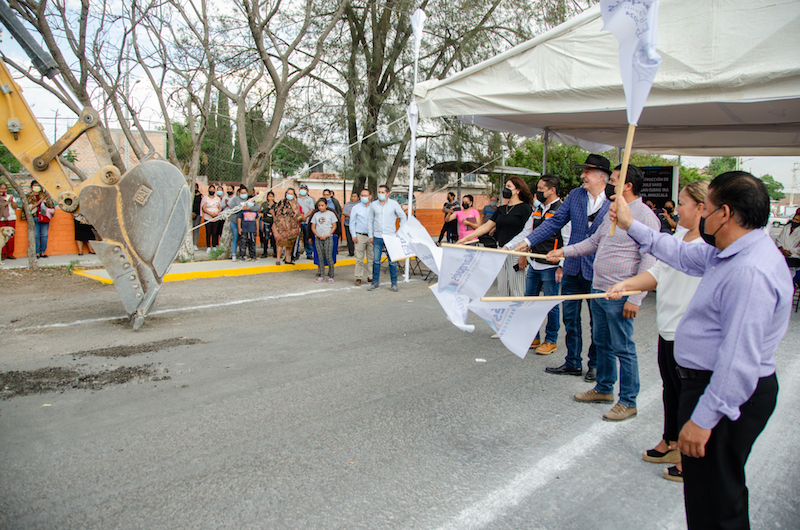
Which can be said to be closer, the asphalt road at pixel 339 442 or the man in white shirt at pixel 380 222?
the asphalt road at pixel 339 442

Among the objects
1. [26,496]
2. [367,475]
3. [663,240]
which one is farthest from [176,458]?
[663,240]

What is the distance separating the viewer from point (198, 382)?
15.8 ft

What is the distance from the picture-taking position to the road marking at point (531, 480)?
2.84 metres

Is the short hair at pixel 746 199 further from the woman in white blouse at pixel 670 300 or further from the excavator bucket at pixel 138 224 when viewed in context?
the excavator bucket at pixel 138 224

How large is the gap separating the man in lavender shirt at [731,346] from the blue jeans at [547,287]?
3613 millimetres

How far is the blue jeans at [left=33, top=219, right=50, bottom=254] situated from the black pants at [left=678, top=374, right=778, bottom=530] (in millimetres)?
14756

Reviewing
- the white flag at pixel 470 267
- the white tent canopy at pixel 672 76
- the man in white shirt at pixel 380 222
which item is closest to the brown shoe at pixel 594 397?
the white flag at pixel 470 267

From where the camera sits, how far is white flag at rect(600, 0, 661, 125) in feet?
9.33

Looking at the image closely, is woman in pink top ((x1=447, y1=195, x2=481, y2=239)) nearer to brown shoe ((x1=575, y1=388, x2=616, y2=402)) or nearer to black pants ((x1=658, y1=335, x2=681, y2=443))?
brown shoe ((x1=575, y1=388, x2=616, y2=402))

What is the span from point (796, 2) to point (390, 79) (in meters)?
10.8

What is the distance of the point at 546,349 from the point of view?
236 inches

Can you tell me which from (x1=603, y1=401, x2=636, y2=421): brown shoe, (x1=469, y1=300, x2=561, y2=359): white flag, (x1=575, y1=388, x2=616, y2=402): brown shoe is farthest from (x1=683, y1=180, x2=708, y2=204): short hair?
(x1=575, y1=388, x2=616, y2=402): brown shoe

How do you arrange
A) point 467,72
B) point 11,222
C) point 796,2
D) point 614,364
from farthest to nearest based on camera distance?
point 11,222, point 467,72, point 796,2, point 614,364

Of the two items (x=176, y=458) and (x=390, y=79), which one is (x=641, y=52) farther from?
(x=390, y=79)
